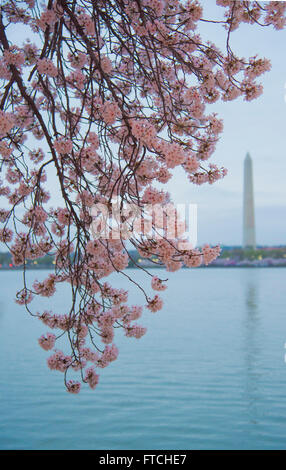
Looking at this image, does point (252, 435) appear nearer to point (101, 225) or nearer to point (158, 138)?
point (101, 225)

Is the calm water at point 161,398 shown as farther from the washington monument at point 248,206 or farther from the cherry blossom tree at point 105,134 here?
the washington monument at point 248,206

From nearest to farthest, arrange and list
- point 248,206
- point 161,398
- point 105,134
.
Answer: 1. point 105,134
2. point 161,398
3. point 248,206

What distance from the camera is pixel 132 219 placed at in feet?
8.38

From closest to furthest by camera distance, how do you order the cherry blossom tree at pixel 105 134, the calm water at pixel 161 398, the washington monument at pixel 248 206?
the cherry blossom tree at pixel 105 134
the calm water at pixel 161 398
the washington monument at pixel 248 206

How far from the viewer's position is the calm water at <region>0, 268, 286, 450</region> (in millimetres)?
6980

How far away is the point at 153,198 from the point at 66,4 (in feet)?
3.57

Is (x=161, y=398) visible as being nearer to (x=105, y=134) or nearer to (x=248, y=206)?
(x=105, y=134)

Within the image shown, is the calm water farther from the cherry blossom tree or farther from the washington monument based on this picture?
the washington monument

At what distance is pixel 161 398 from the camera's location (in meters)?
8.75

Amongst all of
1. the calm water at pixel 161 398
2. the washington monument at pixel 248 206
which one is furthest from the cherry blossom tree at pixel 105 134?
the washington monument at pixel 248 206

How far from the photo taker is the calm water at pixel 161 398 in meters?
6.98

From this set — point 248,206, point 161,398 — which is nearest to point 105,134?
point 161,398

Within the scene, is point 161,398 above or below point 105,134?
below

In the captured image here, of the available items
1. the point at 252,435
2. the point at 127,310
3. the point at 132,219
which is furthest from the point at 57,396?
the point at 132,219
